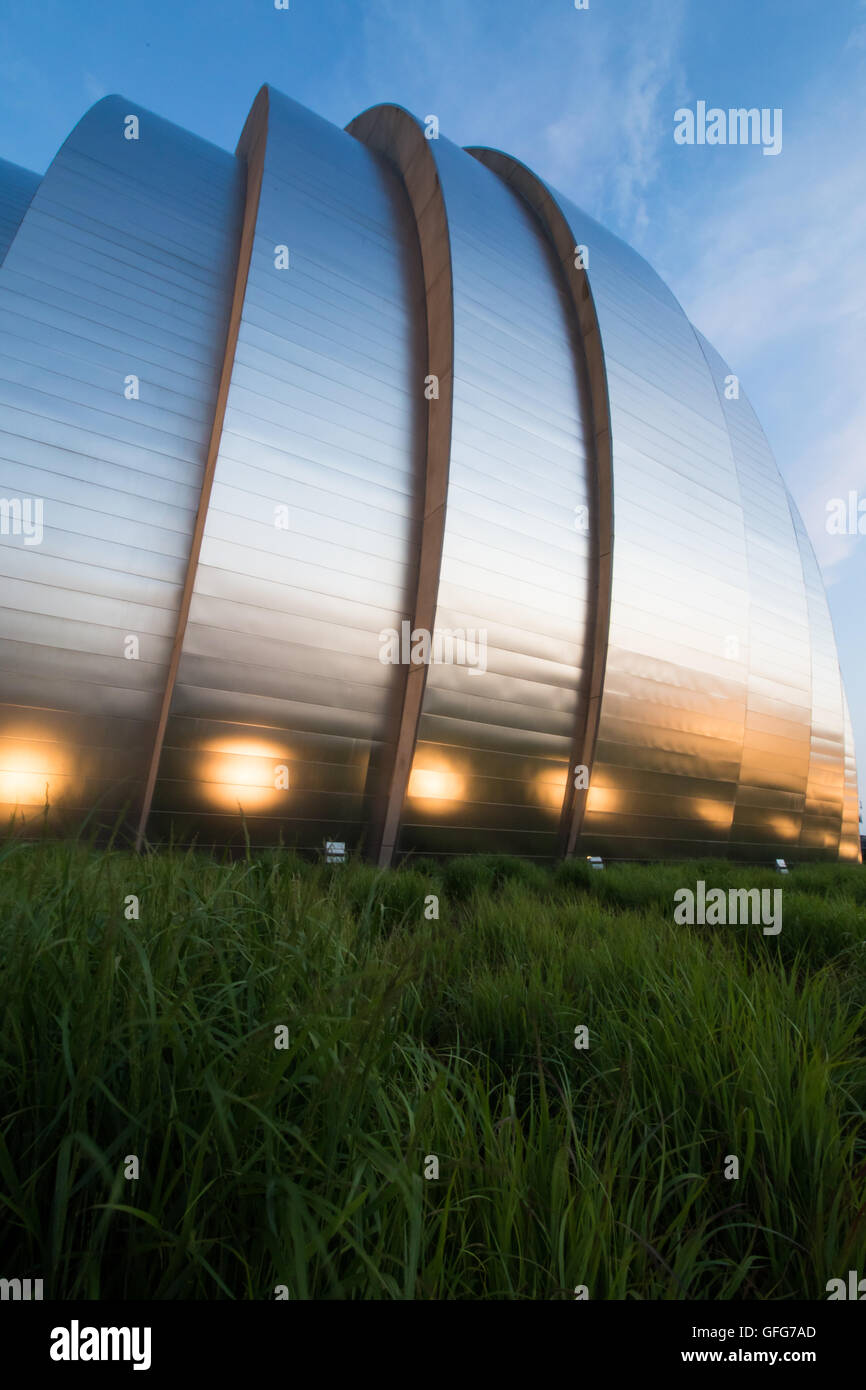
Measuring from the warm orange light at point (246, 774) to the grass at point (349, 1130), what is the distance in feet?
24.1

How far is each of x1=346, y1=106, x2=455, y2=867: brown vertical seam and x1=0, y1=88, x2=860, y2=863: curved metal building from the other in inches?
3.4

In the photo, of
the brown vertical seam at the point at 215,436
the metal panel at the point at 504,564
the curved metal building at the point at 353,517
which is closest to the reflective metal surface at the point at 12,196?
the curved metal building at the point at 353,517

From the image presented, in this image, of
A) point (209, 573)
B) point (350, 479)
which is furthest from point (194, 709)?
point (350, 479)

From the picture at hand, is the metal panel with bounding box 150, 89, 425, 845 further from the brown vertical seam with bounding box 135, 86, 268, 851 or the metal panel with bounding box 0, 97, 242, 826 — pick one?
the metal panel with bounding box 0, 97, 242, 826

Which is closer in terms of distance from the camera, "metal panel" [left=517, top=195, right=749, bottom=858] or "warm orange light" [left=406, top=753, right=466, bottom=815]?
"warm orange light" [left=406, top=753, right=466, bottom=815]

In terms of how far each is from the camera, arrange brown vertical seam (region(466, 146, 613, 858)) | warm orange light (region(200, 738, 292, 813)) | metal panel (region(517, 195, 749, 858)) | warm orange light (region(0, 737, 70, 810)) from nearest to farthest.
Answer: warm orange light (region(0, 737, 70, 810)) < warm orange light (region(200, 738, 292, 813)) < brown vertical seam (region(466, 146, 613, 858)) < metal panel (region(517, 195, 749, 858))

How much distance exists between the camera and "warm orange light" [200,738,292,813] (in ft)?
33.8

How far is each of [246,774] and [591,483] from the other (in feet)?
33.1

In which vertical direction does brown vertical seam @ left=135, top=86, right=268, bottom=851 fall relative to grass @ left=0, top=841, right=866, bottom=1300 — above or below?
above

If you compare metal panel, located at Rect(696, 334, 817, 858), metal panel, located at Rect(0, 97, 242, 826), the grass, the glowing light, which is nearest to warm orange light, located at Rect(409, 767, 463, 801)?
the glowing light
